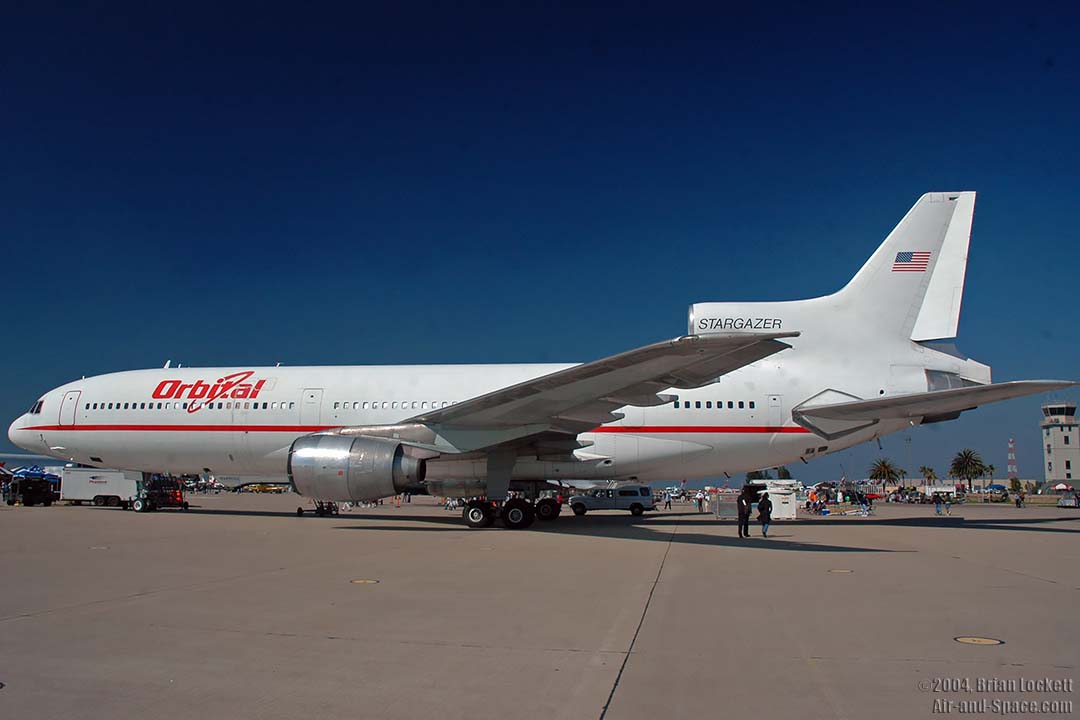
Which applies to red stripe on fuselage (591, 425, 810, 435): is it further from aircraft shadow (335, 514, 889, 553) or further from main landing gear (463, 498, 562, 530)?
main landing gear (463, 498, 562, 530)

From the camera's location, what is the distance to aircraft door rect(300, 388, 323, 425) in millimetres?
19578

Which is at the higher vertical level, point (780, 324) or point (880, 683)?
point (780, 324)

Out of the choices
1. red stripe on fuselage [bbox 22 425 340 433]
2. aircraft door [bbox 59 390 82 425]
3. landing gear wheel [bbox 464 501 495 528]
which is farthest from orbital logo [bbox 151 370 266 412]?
landing gear wheel [bbox 464 501 495 528]

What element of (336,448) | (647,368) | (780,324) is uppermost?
(780,324)

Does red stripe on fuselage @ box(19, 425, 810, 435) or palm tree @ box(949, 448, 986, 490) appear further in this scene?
palm tree @ box(949, 448, 986, 490)

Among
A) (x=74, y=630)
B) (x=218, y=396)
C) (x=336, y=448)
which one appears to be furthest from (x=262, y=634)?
(x=218, y=396)

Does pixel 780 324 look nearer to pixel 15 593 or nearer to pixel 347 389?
pixel 347 389

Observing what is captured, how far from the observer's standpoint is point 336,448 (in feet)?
50.4

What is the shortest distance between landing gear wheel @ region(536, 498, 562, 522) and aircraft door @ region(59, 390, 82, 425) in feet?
46.5

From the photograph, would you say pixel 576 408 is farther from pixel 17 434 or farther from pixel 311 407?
pixel 17 434

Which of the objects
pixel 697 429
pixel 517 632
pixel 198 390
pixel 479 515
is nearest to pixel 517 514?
pixel 479 515

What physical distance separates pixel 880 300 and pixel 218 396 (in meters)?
17.8

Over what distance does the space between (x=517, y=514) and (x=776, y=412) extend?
6803mm

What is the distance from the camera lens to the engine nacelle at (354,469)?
1504 centimetres
